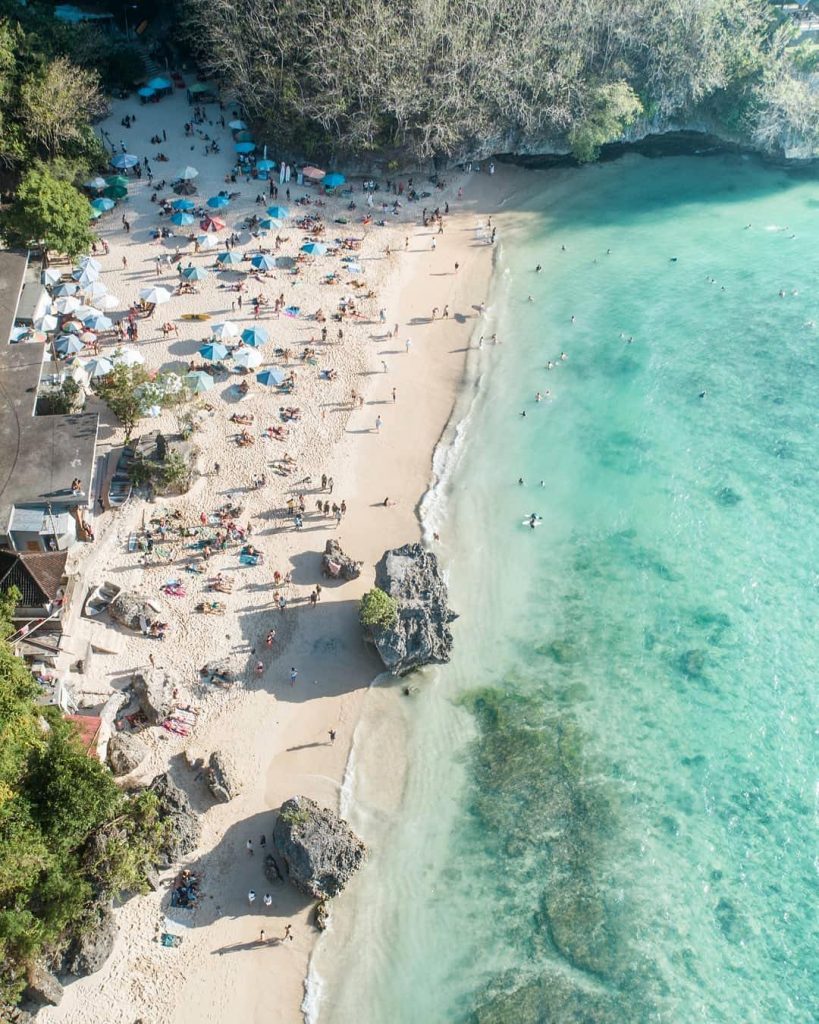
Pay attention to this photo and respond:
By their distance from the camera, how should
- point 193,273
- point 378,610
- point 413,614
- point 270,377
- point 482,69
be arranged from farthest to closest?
1. point 482,69
2. point 193,273
3. point 270,377
4. point 413,614
5. point 378,610

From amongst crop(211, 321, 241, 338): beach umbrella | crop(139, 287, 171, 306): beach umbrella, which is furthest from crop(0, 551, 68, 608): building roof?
crop(139, 287, 171, 306): beach umbrella

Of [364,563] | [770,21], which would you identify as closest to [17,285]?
[364,563]

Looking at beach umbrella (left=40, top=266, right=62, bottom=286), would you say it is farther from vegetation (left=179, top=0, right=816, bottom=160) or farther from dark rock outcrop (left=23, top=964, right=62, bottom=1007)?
dark rock outcrop (left=23, top=964, right=62, bottom=1007)

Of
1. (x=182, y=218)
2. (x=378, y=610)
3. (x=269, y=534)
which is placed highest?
(x=182, y=218)

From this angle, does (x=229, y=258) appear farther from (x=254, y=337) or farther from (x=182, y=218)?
(x=254, y=337)

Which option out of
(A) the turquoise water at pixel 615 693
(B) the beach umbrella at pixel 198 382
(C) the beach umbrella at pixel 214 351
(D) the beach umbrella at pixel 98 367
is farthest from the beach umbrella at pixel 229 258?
(A) the turquoise water at pixel 615 693

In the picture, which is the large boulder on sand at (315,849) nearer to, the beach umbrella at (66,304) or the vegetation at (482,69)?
the beach umbrella at (66,304)

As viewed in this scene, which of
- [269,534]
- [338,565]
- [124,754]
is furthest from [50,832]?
[269,534]

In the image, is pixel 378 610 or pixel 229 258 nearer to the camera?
pixel 378 610

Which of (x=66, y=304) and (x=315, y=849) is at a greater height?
(x=66, y=304)
